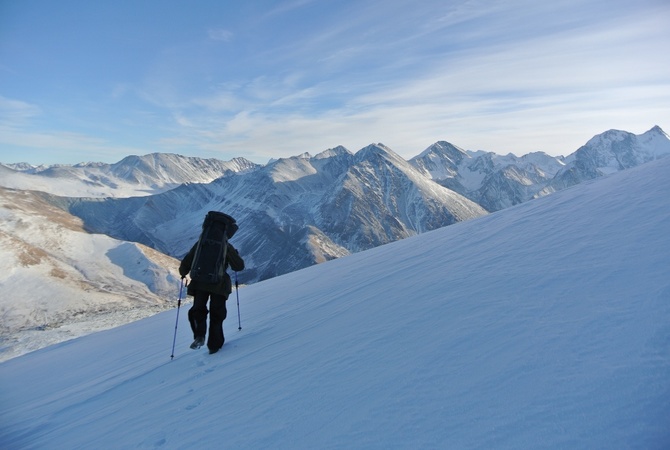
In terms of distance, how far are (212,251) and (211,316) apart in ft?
4.51

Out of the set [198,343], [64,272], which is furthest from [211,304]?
[64,272]


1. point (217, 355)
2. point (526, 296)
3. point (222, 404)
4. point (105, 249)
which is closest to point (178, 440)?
point (222, 404)

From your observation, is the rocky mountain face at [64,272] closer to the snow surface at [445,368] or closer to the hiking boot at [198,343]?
the hiking boot at [198,343]

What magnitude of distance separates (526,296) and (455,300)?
1.13 m

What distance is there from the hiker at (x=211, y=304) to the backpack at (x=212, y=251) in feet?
0.50

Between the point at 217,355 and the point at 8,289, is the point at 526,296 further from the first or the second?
the point at 8,289

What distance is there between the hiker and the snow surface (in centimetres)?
33

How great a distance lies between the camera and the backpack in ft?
28.0

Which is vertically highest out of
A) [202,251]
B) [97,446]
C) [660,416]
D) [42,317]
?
[202,251]

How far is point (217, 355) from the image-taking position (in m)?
8.09

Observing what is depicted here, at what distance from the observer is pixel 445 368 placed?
411 cm

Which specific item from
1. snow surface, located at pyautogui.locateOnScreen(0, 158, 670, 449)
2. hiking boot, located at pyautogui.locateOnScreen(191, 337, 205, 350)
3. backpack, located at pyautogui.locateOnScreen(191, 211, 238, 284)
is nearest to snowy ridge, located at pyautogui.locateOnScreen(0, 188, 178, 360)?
hiking boot, located at pyautogui.locateOnScreen(191, 337, 205, 350)

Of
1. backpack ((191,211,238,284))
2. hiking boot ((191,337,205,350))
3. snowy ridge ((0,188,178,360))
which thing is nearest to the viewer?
backpack ((191,211,238,284))

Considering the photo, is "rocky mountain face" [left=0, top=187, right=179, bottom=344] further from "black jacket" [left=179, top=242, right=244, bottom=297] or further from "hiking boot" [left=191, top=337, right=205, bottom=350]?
"black jacket" [left=179, top=242, right=244, bottom=297]
